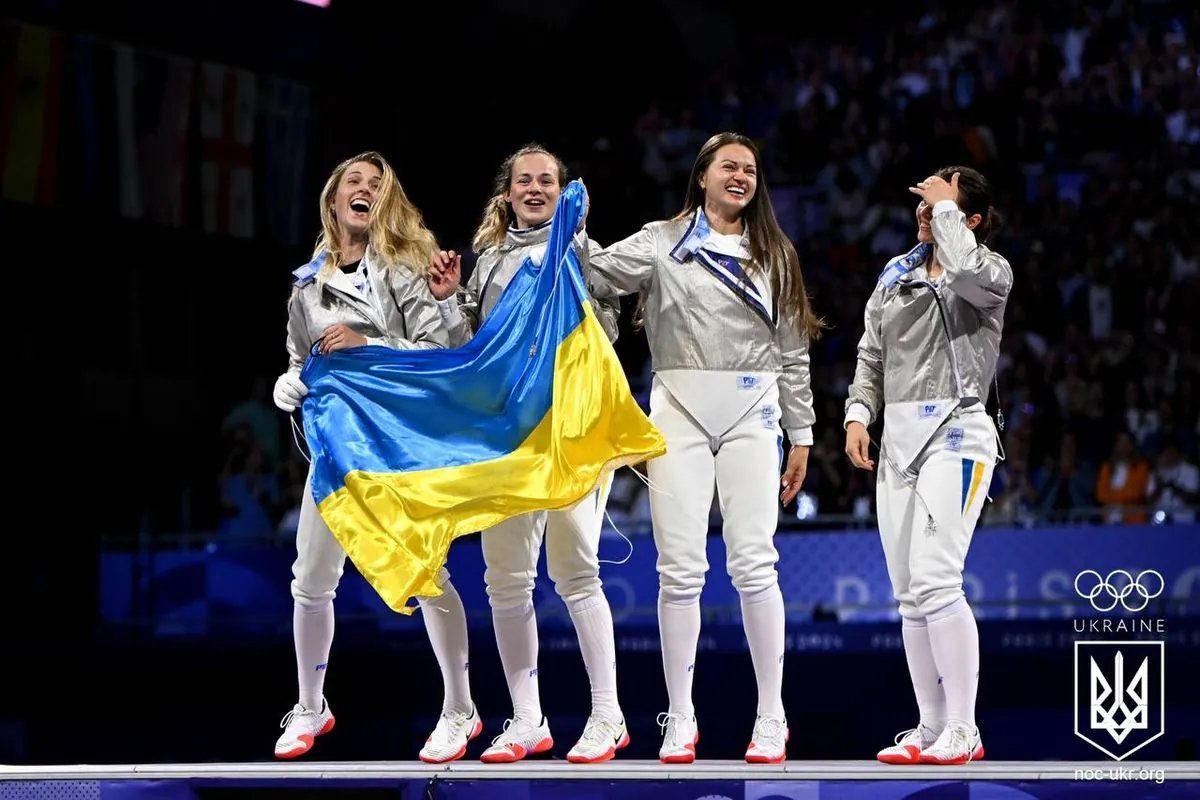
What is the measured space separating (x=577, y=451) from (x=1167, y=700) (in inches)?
156

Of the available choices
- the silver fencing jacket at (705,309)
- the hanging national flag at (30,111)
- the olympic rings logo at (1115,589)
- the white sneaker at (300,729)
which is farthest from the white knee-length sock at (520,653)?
the hanging national flag at (30,111)

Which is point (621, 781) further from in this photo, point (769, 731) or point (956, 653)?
point (956, 653)

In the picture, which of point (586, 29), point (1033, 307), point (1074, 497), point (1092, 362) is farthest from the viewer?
point (586, 29)

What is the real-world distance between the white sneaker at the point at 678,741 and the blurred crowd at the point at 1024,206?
11.8ft

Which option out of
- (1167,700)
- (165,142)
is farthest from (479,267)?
(165,142)

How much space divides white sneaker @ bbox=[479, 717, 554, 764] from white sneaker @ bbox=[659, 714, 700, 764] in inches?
16.6

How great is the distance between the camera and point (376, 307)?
518 centimetres

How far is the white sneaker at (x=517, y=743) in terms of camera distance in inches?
193

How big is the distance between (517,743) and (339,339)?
1302mm

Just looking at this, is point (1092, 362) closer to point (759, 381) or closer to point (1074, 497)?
point (1074, 497)

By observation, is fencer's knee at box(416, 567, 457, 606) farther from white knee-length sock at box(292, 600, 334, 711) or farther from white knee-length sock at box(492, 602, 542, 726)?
white knee-length sock at box(292, 600, 334, 711)

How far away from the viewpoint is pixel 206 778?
4.84 metres

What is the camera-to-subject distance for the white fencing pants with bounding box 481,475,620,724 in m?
5.00

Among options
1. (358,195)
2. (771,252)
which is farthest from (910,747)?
(358,195)
